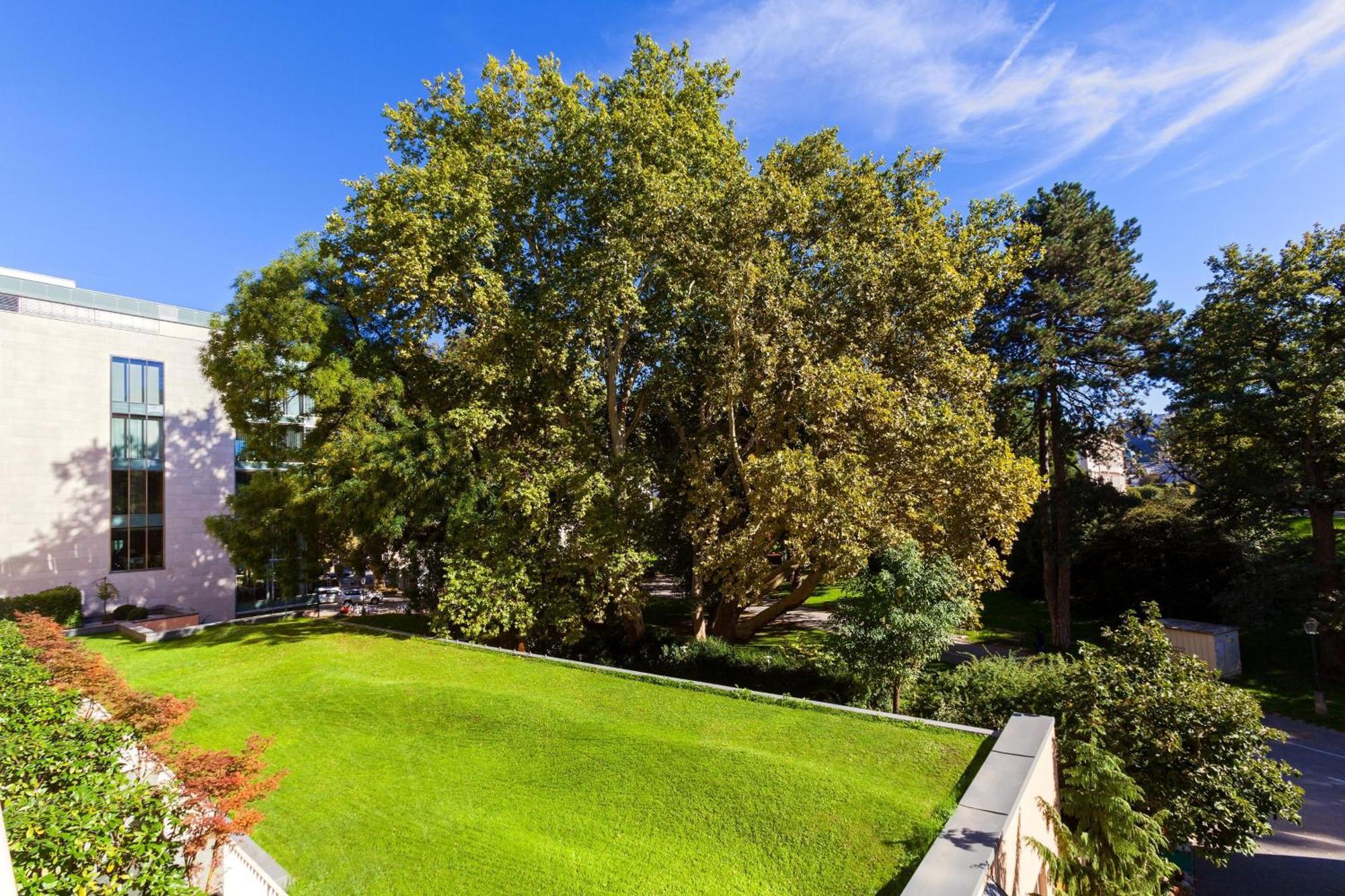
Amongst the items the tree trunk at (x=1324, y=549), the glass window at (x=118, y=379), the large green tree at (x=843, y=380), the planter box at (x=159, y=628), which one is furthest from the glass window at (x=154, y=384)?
the tree trunk at (x=1324, y=549)

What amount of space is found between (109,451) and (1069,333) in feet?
128

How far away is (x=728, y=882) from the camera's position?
6781 mm

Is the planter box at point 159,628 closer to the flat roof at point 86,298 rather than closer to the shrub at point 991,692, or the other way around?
the flat roof at point 86,298

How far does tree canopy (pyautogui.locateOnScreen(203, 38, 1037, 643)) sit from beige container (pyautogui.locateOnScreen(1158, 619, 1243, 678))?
1094 centimetres

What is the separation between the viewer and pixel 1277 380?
818 inches

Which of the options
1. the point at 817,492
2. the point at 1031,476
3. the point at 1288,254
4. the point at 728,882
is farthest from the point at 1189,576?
the point at 728,882

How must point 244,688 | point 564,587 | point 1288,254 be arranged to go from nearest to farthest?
point 244,688 → point 564,587 → point 1288,254

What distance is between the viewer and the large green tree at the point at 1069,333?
72.9ft

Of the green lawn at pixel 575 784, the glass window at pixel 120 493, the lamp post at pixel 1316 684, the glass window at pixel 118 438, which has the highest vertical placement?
the glass window at pixel 118 438

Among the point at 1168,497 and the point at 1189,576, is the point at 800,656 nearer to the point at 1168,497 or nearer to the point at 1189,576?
the point at 1189,576

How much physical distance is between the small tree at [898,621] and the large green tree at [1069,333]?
1269 centimetres

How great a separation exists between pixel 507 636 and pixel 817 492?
10.7 metres

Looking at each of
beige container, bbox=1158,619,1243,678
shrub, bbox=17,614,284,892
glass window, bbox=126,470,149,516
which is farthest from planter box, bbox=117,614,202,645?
beige container, bbox=1158,619,1243,678

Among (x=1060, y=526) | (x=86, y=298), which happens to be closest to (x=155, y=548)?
(x=86, y=298)
